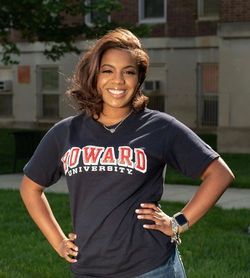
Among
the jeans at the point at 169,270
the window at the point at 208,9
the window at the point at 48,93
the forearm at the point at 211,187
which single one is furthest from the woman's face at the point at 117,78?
the window at the point at 48,93

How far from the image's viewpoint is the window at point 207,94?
2316 cm

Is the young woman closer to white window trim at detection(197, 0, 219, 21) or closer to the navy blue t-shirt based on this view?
the navy blue t-shirt

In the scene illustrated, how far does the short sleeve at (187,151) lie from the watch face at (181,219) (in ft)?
0.59

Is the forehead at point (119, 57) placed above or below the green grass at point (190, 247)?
above

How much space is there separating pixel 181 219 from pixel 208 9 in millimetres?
20377


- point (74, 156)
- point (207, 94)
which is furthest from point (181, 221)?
point (207, 94)

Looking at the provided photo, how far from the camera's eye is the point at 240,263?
6.78 meters

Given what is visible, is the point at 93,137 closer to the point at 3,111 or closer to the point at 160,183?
the point at 160,183

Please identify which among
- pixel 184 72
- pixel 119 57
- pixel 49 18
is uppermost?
pixel 49 18

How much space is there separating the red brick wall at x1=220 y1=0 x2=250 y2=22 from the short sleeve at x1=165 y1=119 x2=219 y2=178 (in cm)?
1543

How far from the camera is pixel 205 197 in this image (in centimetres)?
321

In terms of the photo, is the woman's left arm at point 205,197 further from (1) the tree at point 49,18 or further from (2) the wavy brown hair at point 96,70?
(1) the tree at point 49,18

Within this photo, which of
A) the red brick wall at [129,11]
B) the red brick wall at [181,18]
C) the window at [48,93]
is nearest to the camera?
the red brick wall at [181,18]

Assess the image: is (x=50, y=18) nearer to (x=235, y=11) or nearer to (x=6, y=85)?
(x=235, y=11)
